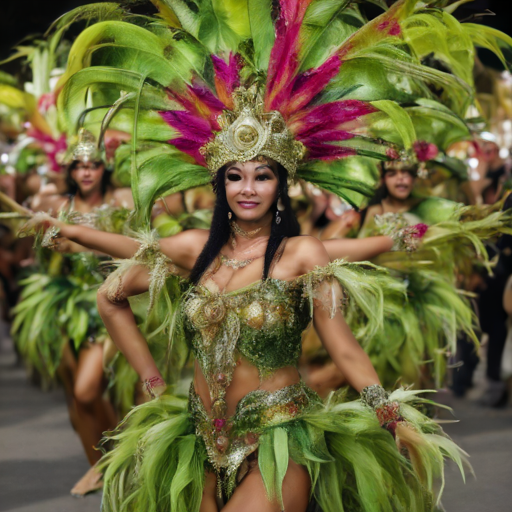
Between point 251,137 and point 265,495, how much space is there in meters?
1.41

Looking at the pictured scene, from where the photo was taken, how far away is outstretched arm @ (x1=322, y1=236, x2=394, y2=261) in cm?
471

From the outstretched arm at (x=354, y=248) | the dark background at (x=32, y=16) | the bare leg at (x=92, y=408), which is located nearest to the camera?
the outstretched arm at (x=354, y=248)

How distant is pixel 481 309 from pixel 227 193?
5821 mm

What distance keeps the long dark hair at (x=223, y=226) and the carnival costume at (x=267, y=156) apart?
0.22 ft

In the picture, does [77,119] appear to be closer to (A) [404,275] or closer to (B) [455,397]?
(A) [404,275]

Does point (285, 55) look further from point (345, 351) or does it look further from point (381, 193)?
point (381, 193)

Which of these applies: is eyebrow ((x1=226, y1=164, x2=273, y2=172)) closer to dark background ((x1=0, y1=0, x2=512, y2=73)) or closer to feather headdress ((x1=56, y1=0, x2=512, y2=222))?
feather headdress ((x1=56, y1=0, x2=512, y2=222))

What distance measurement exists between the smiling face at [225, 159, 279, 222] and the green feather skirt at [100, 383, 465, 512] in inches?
29.0

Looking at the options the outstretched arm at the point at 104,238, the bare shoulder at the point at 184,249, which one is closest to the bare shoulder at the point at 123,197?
the outstretched arm at the point at 104,238

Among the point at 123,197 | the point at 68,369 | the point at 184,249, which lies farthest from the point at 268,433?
the point at 123,197

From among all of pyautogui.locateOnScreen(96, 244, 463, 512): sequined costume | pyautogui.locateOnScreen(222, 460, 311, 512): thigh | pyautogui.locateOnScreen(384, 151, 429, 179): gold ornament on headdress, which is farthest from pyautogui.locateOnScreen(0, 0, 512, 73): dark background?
pyautogui.locateOnScreen(222, 460, 311, 512): thigh

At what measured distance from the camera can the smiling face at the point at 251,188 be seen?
3.83 meters

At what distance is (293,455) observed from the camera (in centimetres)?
360

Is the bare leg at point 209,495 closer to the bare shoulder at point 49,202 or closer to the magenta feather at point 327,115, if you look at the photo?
the magenta feather at point 327,115
